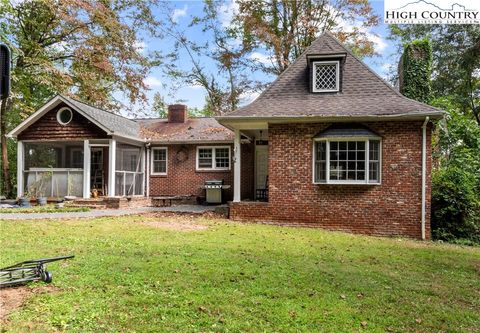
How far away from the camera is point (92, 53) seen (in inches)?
822

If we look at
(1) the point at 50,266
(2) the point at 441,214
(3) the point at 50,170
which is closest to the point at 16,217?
(3) the point at 50,170

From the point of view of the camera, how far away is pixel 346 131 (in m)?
11.0

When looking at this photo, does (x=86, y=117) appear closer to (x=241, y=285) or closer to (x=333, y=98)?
(x=333, y=98)

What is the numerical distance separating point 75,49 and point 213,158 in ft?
36.2

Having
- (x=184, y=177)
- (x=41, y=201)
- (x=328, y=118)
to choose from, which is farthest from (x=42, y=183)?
(x=328, y=118)

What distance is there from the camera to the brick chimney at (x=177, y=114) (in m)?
20.1

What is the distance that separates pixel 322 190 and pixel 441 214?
12.5 ft

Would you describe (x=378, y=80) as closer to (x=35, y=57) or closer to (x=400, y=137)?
(x=400, y=137)

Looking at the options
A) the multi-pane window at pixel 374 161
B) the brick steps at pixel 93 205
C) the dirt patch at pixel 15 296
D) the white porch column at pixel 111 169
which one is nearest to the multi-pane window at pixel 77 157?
the white porch column at pixel 111 169

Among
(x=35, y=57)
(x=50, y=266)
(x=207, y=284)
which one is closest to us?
(x=207, y=284)

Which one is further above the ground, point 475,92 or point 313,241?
point 475,92

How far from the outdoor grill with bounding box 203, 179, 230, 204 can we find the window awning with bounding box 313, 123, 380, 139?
6.20 m

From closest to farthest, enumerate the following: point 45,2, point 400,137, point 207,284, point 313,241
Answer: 1. point 207,284
2. point 313,241
3. point 400,137
4. point 45,2

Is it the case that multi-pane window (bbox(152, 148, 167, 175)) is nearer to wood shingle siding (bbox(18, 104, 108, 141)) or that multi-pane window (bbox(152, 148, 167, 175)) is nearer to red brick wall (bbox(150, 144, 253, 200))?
red brick wall (bbox(150, 144, 253, 200))
